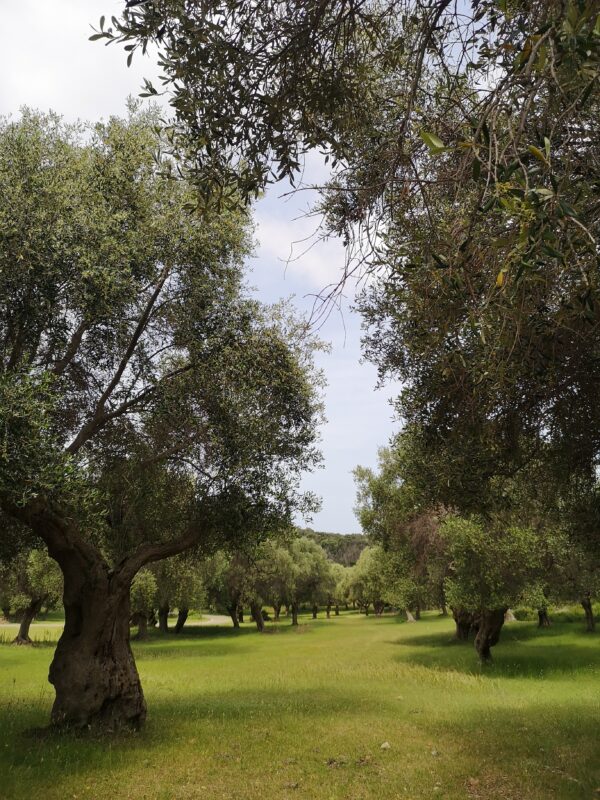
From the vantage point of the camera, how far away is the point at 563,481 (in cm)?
1273

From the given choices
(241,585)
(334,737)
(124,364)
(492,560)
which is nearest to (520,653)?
(492,560)

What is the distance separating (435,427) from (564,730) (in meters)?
9.62

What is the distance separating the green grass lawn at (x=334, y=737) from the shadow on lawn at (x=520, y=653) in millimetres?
237

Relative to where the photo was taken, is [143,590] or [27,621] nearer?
[143,590]

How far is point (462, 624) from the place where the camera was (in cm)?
4194

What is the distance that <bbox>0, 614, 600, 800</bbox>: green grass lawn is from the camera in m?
10.0

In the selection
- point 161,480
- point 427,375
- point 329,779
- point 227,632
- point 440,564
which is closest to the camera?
point 329,779

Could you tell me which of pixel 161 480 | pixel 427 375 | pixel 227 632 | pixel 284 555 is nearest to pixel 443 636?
pixel 284 555

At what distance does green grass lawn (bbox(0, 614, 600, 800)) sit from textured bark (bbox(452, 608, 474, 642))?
947 cm

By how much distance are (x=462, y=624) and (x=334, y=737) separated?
31.6 meters

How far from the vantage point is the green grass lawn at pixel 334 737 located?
10.0m

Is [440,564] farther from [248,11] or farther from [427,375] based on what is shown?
[248,11]

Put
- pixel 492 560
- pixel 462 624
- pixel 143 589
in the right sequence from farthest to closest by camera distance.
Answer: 1. pixel 143 589
2. pixel 462 624
3. pixel 492 560

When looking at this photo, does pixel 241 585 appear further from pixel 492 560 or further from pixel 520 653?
pixel 492 560
